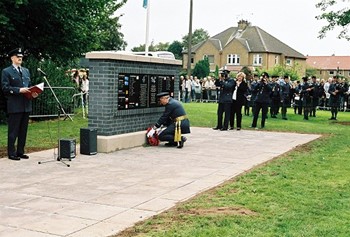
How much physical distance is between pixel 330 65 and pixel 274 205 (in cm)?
11539

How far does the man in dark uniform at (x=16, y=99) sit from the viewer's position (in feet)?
37.2

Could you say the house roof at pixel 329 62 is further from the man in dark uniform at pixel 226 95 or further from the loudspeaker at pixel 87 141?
the loudspeaker at pixel 87 141

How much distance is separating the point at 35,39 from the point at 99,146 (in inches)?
415

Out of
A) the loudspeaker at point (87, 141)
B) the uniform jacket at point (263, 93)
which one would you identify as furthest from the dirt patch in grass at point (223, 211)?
the uniform jacket at point (263, 93)

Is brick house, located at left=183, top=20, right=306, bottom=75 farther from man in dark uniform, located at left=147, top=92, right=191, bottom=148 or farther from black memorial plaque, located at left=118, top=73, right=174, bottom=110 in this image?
man in dark uniform, located at left=147, top=92, right=191, bottom=148

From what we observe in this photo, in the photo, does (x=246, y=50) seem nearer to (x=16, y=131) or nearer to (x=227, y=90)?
(x=227, y=90)

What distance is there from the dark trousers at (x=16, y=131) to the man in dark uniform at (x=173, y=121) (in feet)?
12.4

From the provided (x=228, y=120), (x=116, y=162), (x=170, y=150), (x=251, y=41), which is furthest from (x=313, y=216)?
(x=251, y=41)

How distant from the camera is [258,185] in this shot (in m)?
9.34

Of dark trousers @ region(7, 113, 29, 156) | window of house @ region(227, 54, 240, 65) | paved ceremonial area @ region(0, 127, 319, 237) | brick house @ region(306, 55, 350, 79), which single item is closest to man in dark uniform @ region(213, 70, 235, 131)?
paved ceremonial area @ region(0, 127, 319, 237)

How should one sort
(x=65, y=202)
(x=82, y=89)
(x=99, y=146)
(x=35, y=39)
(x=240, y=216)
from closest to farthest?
1. (x=240, y=216)
2. (x=65, y=202)
3. (x=99, y=146)
4. (x=35, y=39)
5. (x=82, y=89)

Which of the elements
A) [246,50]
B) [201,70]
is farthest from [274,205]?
[246,50]

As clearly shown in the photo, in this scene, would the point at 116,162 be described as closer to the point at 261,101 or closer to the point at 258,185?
the point at 258,185

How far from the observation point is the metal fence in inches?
861
